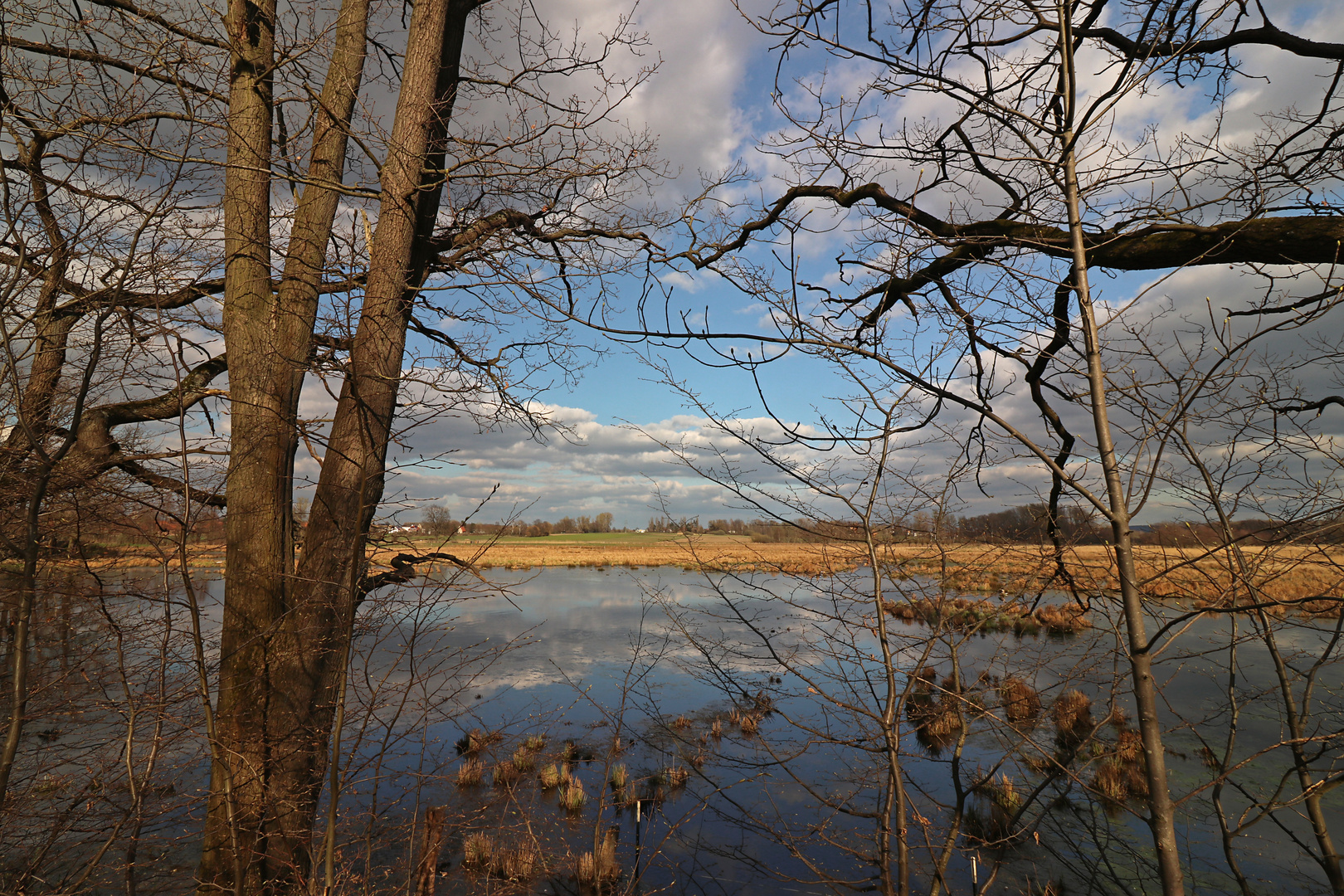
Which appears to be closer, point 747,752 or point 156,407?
point 156,407

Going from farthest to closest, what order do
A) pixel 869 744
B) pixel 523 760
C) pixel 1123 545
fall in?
pixel 523 760 → pixel 869 744 → pixel 1123 545

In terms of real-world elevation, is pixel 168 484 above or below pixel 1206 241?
below

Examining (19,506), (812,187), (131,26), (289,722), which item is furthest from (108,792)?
(812,187)

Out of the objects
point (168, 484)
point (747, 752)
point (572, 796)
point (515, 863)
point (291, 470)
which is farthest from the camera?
point (747, 752)

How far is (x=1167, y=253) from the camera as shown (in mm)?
2797

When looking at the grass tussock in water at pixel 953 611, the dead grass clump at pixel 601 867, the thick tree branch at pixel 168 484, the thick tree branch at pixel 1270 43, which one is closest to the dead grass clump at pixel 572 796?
the dead grass clump at pixel 601 867

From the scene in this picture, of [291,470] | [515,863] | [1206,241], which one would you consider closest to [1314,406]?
[1206,241]

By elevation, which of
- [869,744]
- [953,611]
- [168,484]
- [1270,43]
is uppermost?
[1270,43]

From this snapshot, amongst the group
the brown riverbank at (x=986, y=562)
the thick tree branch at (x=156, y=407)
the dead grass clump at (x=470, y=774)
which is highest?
the thick tree branch at (x=156, y=407)

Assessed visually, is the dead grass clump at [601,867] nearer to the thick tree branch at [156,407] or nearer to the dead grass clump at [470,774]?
the dead grass clump at [470,774]

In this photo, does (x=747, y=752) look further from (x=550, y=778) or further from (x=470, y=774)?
(x=470, y=774)

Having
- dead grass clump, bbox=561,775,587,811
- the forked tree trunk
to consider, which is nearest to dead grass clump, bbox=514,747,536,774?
dead grass clump, bbox=561,775,587,811

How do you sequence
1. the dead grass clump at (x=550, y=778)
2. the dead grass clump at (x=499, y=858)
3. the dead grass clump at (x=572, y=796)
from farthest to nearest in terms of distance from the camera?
the dead grass clump at (x=550, y=778), the dead grass clump at (x=572, y=796), the dead grass clump at (x=499, y=858)

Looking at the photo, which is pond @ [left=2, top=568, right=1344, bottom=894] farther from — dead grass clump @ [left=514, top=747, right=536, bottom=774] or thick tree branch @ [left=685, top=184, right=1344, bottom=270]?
thick tree branch @ [left=685, top=184, right=1344, bottom=270]
